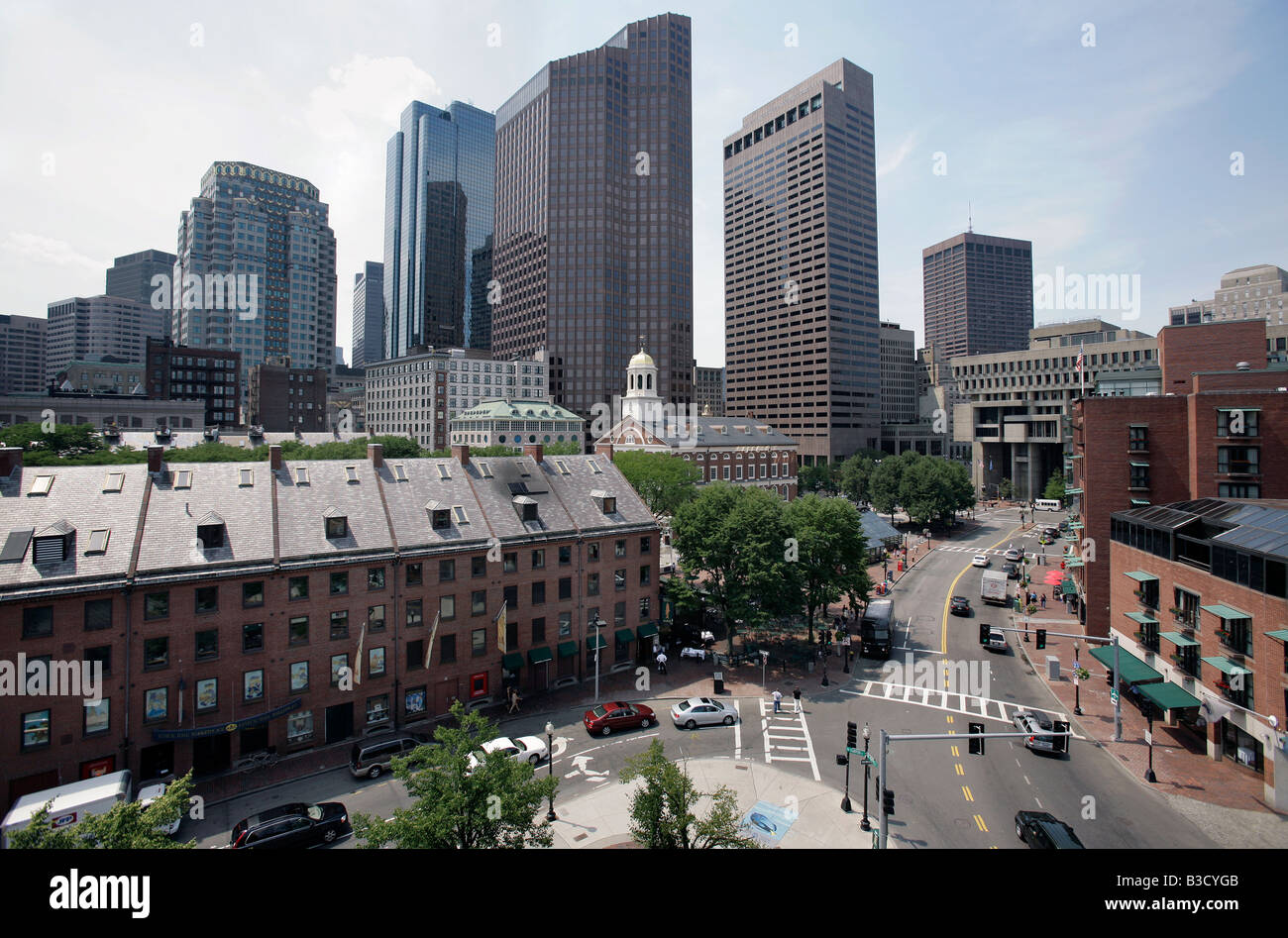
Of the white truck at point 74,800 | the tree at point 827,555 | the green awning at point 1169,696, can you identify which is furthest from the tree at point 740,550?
the white truck at point 74,800

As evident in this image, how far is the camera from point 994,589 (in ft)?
198

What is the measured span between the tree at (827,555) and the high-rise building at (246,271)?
180855 millimetres

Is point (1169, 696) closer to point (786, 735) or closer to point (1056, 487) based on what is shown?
point (786, 735)

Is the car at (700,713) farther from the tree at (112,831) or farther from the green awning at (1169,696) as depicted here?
the tree at (112,831)

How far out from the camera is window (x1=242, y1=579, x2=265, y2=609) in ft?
103

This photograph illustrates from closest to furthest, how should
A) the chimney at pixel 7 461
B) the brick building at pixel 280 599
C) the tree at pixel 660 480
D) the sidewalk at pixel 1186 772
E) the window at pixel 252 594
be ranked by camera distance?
the sidewalk at pixel 1186 772 < the brick building at pixel 280 599 < the chimney at pixel 7 461 < the window at pixel 252 594 < the tree at pixel 660 480

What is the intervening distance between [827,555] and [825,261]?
150226 millimetres

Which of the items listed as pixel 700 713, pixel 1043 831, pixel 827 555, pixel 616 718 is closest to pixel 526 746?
pixel 616 718

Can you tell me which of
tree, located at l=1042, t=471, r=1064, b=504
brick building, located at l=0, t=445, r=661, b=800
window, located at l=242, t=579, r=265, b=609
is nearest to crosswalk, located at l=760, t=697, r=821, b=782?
brick building, located at l=0, t=445, r=661, b=800

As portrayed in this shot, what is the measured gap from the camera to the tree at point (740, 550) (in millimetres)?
43438

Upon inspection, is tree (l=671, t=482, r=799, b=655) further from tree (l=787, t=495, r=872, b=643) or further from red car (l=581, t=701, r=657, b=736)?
red car (l=581, t=701, r=657, b=736)

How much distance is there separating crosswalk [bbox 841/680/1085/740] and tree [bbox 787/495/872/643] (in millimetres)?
7085

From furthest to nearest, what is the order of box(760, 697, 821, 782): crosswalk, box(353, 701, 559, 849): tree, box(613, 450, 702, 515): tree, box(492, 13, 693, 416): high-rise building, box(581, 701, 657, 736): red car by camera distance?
box(492, 13, 693, 416): high-rise building < box(613, 450, 702, 515): tree < box(581, 701, 657, 736): red car < box(760, 697, 821, 782): crosswalk < box(353, 701, 559, 849): tree

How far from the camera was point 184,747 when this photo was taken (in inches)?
1172
